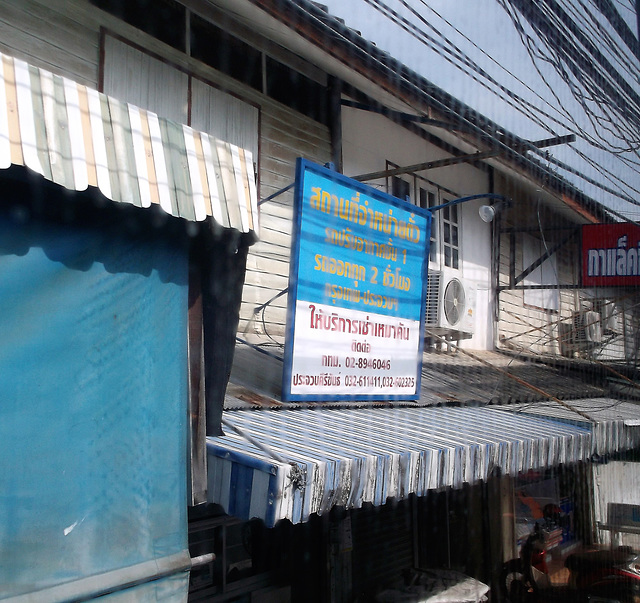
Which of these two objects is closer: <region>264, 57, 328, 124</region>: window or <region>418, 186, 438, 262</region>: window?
<region>264, 57, 328, 124</region>: window

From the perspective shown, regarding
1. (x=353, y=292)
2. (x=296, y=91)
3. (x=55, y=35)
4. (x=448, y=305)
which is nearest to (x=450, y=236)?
(x=448, y=305)

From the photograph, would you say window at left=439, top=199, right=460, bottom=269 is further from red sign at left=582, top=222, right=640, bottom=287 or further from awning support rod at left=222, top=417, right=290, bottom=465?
awning support rod at left=222, top=417, right=290, bottom=465

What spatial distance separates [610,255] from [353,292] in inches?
300

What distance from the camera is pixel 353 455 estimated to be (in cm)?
370

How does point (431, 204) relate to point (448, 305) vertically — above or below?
above

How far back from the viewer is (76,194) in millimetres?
2945

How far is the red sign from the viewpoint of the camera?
1103 cm

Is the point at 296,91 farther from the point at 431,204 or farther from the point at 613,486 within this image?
the point at 613,486

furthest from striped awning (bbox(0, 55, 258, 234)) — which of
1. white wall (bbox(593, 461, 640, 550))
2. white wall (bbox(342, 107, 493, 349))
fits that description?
white wall (bbox(593, 461, 640, 550))

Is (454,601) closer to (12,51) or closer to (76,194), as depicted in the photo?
(76,194)

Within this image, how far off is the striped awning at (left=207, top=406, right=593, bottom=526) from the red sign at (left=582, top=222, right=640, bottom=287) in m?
5.97

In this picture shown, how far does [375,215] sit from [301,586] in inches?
146

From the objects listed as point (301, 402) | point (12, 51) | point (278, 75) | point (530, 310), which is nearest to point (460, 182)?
point (530, 310)

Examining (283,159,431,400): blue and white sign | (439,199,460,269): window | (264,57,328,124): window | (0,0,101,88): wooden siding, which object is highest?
(264,57,328,124): window
